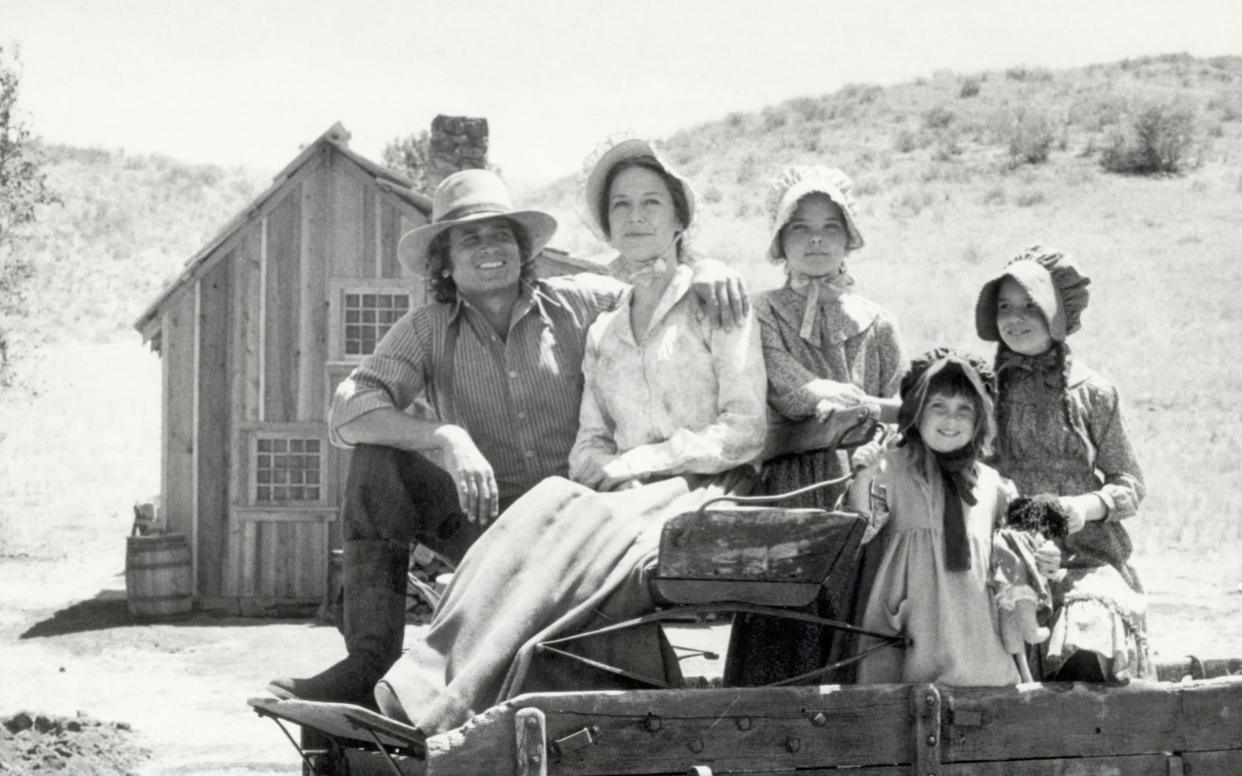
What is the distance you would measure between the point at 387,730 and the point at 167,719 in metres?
7.11

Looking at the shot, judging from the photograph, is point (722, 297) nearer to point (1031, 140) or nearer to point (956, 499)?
point (956, 499)

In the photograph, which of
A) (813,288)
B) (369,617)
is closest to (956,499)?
(813,288)

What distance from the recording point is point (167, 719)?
33.3 ft

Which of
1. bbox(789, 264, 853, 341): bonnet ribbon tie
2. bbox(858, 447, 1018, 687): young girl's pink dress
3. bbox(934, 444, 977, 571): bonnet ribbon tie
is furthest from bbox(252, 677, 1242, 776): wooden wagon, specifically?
bbox(789, 264, 853, 341): bonnet ribbon tie

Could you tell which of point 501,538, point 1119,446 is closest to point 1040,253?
point 1119,446

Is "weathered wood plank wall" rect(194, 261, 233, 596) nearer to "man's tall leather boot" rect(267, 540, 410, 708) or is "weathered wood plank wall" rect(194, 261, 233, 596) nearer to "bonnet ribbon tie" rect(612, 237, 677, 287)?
"bonnet ribbon tie" rect(612, 237, 677, 287)

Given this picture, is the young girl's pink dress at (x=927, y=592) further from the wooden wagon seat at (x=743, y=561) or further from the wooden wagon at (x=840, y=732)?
the wooden wagon seat at (x=743, y=561)

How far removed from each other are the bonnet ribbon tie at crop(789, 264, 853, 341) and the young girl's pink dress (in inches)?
32.2

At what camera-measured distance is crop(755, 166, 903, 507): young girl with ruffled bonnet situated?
15.9ft

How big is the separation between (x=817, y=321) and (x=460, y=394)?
4.16 feet

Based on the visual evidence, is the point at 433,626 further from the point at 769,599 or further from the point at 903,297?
the point at 903,297

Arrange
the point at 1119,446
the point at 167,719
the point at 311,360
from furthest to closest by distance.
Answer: the point at 311,360, the point at 167,719, the point at 1119,446

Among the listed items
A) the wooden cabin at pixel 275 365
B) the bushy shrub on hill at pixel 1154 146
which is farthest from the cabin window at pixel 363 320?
the bushy shrub on hill at pixel 1154 146

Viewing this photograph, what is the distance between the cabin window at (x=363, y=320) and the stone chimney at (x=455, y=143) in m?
1.42
